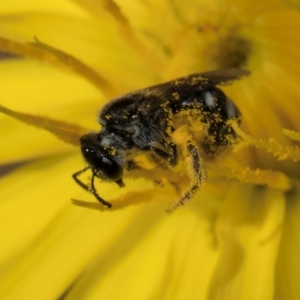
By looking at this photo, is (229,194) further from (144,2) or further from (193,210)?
(144,2)

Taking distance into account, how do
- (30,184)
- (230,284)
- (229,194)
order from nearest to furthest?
1. (230,284)
2. (229,194)
3. (30,184)

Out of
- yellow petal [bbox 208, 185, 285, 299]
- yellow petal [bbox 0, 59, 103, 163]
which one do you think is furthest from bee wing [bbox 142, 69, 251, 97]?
yellow petal [bbox 0, 59, 103, 163]

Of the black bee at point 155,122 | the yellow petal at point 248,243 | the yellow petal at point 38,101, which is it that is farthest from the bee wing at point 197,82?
the yellow petal at point 38,101

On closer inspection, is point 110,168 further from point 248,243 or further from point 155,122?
point 248,243

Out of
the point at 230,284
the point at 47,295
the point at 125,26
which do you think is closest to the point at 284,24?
the point at 125,26

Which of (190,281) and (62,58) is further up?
(62,58)

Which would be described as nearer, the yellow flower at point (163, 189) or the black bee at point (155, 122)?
the black bee at point (155, 122)

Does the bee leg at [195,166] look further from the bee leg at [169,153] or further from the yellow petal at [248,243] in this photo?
the yellow petal at [248,243]

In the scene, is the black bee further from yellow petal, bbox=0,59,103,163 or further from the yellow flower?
yellow petal, bbox=0,59,103,163
